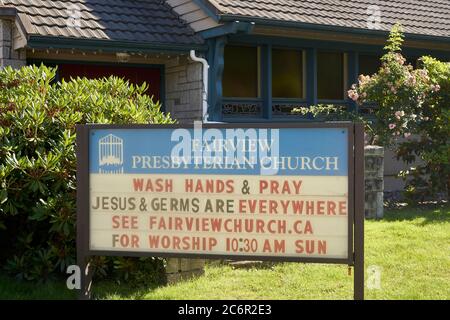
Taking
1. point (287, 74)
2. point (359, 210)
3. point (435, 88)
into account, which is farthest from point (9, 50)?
point (359, 210)

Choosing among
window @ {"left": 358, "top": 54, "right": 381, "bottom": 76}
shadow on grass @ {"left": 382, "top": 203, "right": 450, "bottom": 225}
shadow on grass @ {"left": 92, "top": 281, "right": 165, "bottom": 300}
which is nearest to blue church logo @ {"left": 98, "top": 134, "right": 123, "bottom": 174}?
shadow on grass @ {"left": 92, "top": 281, "right": 165, "bottom": 300}

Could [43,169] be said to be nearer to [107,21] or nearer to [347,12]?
[107,21]

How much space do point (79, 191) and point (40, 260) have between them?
116 cm

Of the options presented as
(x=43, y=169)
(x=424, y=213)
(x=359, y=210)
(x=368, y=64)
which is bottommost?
(x=424, y=213)

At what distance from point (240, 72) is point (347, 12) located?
258cm

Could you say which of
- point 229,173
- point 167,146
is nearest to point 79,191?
point 167,146

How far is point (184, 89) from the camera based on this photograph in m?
12.8

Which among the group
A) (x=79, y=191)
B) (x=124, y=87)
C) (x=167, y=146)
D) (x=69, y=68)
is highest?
(x=69, y=68)

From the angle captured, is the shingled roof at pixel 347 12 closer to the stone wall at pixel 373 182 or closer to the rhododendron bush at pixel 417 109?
the rhododendron bush at pixel 417 109

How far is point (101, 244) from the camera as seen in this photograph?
17.7ft

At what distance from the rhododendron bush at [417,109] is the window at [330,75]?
2.51m

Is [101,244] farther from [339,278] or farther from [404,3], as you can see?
[404,3]

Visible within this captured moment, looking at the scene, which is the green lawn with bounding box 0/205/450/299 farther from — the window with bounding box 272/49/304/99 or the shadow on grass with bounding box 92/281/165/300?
the window with bounding box 272/49/304/99

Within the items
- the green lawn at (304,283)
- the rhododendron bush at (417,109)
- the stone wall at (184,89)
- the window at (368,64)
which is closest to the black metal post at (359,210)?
the green lawn at (304,283)
